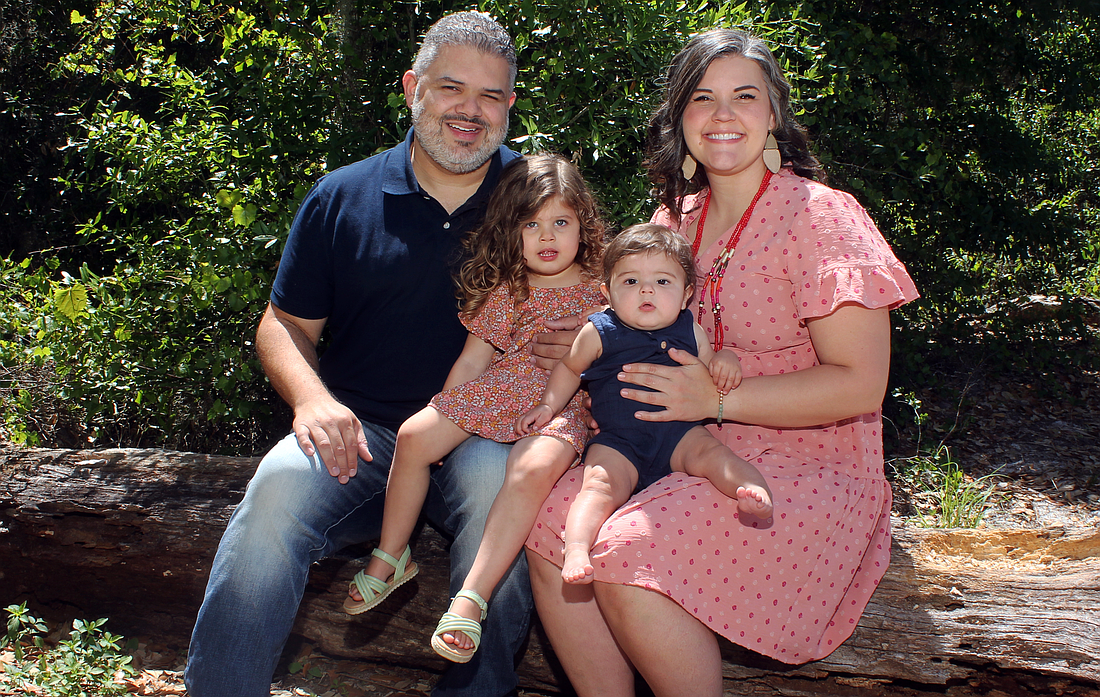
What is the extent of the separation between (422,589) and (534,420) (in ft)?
2.29

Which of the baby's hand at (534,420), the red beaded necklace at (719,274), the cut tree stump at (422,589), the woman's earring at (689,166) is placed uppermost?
the woman's earring at (689,166)

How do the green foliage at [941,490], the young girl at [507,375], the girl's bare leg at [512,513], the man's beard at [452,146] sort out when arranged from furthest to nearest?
the green foliage at [941,490]
the man's beard at [452,146]
the young girl at [507,375]
the girl's bare leg at [512,513]

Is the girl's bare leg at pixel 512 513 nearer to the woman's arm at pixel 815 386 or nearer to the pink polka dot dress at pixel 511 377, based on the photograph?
the pink polka dot dress at pixel 511 377

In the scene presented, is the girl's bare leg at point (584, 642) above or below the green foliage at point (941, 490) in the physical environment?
above

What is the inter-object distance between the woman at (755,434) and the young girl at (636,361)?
68 mm

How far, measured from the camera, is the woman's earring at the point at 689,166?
2.82m

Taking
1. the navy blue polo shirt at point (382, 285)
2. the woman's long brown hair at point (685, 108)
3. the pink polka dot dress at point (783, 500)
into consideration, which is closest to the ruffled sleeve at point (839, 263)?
the pink polka dot dress at point (783, 500)

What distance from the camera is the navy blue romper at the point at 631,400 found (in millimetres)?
2455

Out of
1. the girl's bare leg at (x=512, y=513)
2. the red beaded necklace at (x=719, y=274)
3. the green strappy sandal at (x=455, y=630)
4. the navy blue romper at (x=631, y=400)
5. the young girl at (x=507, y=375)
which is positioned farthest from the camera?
the red beaded necklace at (x=719, y=274)

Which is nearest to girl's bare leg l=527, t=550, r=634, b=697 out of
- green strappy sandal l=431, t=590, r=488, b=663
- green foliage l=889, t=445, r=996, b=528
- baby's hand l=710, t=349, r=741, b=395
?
green strappy sandal l=431, t=590, r=488, b=663

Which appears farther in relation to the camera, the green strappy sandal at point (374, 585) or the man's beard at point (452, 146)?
the man's beard at point (452, 146)

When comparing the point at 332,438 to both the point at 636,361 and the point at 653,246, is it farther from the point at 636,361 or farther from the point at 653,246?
the point at 653,246

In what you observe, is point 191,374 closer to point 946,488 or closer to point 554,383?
point 554,383

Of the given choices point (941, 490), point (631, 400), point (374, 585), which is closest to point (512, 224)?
point (631, 400)
